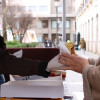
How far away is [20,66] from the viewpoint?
1.22 m

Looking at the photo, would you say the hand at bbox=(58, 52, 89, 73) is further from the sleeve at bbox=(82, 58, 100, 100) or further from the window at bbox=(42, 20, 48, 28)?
the window at bbox=(42, 20, 48, 28)

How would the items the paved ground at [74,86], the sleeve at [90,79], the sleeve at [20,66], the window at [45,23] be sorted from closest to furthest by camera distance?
1. the sleeve at [90,79]
2. the sleeve at [20,66]
3. the paved ground at [74,86]
4. the window at [45,23]

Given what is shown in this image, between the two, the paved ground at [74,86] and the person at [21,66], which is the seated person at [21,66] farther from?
the paved ground at [74,86]

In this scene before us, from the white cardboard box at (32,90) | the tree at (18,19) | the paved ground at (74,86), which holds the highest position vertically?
the tree at (18,19)

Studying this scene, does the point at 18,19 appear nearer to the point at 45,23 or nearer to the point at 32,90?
the point at 32,90

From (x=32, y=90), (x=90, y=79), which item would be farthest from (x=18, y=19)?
(x=90, y=79)

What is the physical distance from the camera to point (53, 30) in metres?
30.5

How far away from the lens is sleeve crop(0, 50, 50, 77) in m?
1.20

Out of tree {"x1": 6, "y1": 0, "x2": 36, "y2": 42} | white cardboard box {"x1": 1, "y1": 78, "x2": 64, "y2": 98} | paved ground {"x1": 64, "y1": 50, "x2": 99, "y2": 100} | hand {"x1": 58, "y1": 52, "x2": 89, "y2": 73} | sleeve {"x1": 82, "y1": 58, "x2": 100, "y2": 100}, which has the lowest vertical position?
paved ground {"x1": 64, "y1": 50, "x2": 99, "y2": 100}

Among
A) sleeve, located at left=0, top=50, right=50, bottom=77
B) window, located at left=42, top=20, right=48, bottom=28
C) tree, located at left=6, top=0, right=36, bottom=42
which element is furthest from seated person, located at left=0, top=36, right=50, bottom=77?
window, located at left=42, top=20, right=48, bottom=28

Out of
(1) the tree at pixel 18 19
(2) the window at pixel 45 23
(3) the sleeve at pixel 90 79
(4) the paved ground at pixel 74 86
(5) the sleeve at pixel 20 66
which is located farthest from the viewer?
(2) the window at pixel 45 23

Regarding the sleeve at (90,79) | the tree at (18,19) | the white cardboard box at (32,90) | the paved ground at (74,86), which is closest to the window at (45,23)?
the tree at (18,19)

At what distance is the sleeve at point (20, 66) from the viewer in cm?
120

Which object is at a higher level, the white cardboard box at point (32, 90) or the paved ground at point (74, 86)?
the white cardboard box at point (32, 90)
